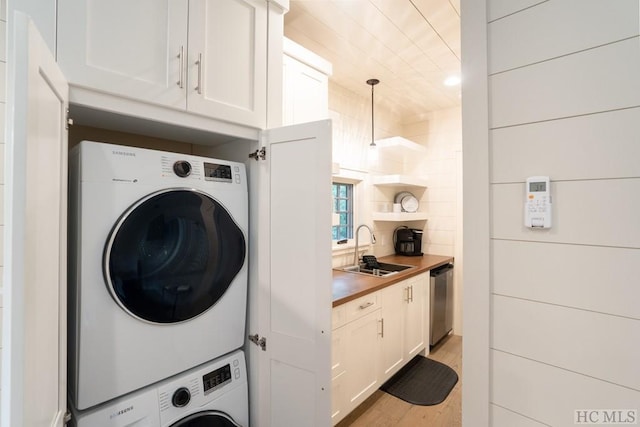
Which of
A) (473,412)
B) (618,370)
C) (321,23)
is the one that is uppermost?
(321,23)

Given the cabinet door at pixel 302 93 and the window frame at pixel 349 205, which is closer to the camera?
the cabinet door at pixel 302 93

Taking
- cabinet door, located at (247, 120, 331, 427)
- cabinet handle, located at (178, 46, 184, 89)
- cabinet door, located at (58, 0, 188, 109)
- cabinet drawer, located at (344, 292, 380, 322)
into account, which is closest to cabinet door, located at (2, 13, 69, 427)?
cabinet door, located at (58, 0, 188, 109)

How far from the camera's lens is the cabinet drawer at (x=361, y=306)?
6.36 ft

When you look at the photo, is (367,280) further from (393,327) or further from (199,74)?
(199,74)

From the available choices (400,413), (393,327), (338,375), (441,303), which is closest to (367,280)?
(393,327)

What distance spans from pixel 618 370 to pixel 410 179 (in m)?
2.73

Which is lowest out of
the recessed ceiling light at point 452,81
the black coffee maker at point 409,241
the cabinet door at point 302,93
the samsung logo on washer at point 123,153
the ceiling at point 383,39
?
the black coffee maker at point 409,241

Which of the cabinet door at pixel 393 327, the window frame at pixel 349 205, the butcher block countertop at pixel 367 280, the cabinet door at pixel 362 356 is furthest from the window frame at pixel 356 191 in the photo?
the cabinet door at pixel 362 356

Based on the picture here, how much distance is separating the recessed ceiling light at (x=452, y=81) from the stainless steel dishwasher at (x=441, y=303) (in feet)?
6.19

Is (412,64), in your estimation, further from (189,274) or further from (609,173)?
(189,274)

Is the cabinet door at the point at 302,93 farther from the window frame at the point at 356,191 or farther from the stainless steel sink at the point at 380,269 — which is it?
the stainless steel sink at the point at 380,269

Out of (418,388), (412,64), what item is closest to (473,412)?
(418,388)

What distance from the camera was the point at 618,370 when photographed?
0.75 m

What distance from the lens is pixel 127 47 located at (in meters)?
1.00
